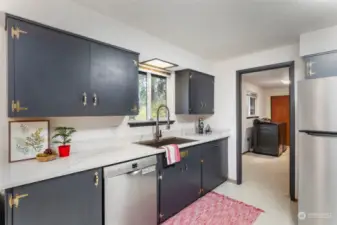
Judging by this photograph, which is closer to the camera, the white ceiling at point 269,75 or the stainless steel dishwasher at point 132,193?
the stainless steel dishwasher at point 132,193

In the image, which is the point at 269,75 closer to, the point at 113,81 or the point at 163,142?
the point at 163,142

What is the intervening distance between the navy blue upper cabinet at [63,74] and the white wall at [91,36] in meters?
0.25

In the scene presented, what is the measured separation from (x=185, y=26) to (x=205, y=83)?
1357 mm

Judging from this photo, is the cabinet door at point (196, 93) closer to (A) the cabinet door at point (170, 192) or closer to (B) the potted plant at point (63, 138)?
(A) the cabinet door at point (170, 192)

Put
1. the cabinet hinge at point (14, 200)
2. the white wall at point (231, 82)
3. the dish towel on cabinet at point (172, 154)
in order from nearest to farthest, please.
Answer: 1. the cabinet hinge at point (14, 200)
2. the dish towel on cabinet at point (172, 154)
3. the white wall at point (231, 82)

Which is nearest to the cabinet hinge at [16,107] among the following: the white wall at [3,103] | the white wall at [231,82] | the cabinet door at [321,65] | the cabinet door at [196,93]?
the white wall at [3,103]

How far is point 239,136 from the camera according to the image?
3.48 metres

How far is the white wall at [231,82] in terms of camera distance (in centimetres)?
309

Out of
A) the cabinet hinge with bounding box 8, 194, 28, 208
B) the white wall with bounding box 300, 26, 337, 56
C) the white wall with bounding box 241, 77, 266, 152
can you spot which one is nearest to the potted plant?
the cabinet hinge with bounding box 8, 194, 28, 208

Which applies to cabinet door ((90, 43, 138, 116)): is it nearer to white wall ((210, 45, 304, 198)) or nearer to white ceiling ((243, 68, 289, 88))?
white wall ((210, 45, 304, 198))

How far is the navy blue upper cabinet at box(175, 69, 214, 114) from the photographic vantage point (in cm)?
311

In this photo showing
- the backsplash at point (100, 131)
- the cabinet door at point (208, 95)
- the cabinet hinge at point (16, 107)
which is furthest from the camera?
the cabinet door at point (208, 95)

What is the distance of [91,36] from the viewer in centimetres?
197

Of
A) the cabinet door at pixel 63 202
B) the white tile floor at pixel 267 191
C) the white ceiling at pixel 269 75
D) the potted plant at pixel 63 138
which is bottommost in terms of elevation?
the white tile floor at pixel 267 191
